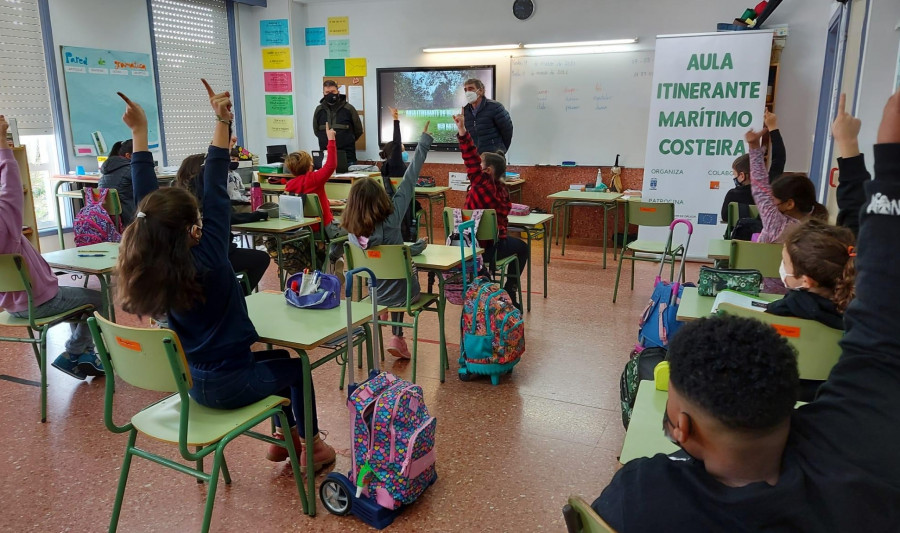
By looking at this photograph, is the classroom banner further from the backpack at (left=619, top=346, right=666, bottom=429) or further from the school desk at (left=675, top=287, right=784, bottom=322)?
the backpack at (left=619, top=346, right=666, bottom=429)

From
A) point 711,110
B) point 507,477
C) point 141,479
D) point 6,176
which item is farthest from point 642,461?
point 711,110

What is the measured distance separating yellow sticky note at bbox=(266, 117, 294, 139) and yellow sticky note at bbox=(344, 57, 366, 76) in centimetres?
108

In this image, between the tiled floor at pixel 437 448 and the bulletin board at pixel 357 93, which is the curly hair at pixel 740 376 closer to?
the tiled floor at pixel 437 448

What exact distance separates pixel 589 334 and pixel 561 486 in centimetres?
186

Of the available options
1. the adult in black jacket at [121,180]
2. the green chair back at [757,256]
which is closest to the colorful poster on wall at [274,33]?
the adult in black jacket at [121,180]

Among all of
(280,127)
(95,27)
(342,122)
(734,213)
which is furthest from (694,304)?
(280,127)

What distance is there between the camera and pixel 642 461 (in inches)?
37.4

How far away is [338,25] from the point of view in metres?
8.40

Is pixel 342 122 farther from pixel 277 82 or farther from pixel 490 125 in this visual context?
pixel 490 125

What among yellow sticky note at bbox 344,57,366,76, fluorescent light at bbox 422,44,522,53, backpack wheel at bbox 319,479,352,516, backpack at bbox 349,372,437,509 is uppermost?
fluorescent light at bbox 422,44,522,53

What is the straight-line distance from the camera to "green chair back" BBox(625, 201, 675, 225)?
493 cm

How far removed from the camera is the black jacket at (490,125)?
20.2 ft

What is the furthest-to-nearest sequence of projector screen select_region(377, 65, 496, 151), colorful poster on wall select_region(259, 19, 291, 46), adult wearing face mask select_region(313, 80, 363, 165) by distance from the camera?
1. colorful poster on wall select_region(259, 19, 291, 46)
2. adult wearing face mask select_region(313, 80, 363, 165)
3. projector screen select_region(377, 65, 496, 151)

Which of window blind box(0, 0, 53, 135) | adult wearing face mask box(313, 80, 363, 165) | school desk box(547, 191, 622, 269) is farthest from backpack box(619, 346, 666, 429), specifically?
window blind box(0, 0, 53, 135)
